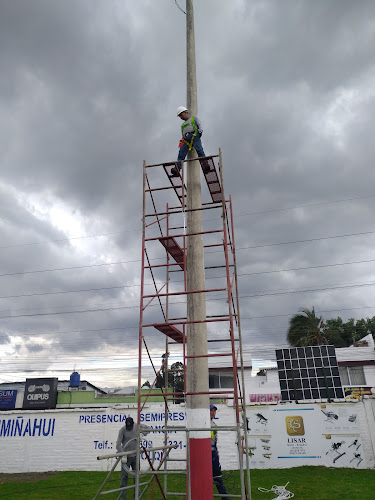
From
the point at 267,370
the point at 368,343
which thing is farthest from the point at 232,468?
the point at 368,343

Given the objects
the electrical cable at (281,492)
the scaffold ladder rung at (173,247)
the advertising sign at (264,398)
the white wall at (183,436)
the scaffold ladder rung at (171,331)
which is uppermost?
the scaffold ladder rung at (173,247)

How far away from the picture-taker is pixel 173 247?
34.1 ft

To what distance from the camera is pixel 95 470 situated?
16.4 metres

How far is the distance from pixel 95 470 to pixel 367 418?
38.9 ft

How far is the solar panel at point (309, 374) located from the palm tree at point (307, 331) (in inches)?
1000

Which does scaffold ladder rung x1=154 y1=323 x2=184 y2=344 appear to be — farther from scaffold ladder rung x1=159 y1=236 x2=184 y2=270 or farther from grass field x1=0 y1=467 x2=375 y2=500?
grass field x1=0 y1=467 x2=375 y2=500

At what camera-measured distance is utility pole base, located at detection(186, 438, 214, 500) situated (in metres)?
7.91

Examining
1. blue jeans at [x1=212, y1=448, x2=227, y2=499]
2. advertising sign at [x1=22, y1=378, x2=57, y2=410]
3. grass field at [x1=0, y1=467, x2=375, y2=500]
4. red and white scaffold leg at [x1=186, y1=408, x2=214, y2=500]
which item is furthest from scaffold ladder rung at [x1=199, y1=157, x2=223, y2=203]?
advertising sign at [x1=22, y1=378, x2=57, y2=410]

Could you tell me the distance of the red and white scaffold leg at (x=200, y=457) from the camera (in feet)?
26.0

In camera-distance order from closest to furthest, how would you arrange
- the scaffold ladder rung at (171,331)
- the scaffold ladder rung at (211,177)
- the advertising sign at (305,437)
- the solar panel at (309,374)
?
1. the scaffold ladder rung at (171,331)
2. the scaffold ladder rung at (211,177)
3. the advertising sign at (305,437)
4. the solar panel at (309,374)

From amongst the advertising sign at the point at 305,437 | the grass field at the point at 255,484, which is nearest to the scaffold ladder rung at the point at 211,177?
the grass field at the point at 255,484

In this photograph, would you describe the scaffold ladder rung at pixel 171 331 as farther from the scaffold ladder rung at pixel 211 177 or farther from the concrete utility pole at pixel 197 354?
the scaffold ladder rung at pixel 211 177

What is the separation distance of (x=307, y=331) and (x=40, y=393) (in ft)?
99.6

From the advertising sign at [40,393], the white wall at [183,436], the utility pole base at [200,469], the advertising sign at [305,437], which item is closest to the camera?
the utility pole base at [200,469]
